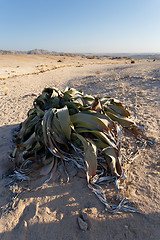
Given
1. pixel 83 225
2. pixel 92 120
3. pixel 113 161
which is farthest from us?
pixel 92 120

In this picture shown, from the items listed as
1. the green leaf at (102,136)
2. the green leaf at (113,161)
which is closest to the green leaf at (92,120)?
the green leaf at (102,136)

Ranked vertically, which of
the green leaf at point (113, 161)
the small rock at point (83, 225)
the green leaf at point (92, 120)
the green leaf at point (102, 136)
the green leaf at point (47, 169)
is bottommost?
the small rock at point (83, 225)

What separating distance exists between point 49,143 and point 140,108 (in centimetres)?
237

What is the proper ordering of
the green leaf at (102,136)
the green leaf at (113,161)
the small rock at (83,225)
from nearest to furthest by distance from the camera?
the small rock at (83,225) < the green leaf at (113,161) < the green leaf at (102,136)

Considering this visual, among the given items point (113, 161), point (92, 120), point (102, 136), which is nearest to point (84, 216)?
point (113, 161)

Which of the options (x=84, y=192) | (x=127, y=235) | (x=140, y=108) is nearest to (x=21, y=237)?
(x=84, y=192)

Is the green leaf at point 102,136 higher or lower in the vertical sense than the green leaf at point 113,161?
higher

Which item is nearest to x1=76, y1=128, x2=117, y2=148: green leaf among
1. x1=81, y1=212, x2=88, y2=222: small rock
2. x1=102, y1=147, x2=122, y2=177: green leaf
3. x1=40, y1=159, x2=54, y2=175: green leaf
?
x1=102, y1=147, x2=122, y2=177: green leaf

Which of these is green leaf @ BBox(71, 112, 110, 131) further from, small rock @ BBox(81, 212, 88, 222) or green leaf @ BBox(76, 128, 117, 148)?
small rock @ BBox(81, 212, 88, 222)

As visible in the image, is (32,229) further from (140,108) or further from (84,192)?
(140,108)

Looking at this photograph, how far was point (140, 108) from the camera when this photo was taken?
11.0 ft

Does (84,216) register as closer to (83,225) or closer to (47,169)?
(83,225)

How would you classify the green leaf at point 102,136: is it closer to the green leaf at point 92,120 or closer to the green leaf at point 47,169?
the green leaf at point 92,120

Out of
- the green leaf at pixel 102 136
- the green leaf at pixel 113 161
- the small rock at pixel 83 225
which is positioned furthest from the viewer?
the green leaf at pixel 102 136
